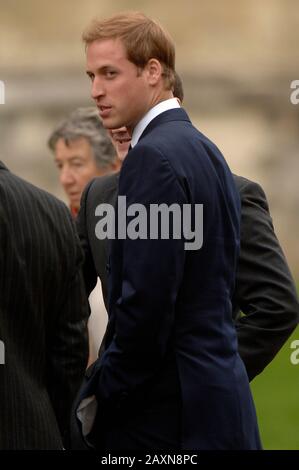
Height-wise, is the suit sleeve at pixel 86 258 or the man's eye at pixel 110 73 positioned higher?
the man's eye at pixel 110 73

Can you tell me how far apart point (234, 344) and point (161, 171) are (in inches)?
19.9

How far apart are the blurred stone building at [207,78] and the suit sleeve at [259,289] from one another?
1134 cm

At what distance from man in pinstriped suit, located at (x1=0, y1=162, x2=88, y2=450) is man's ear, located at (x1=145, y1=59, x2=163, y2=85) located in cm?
45

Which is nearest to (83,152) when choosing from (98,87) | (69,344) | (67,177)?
(67,177)

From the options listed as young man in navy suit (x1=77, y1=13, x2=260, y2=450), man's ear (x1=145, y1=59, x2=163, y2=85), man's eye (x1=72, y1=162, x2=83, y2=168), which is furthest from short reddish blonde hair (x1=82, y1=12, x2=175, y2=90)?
man's eye (x1=72, y1=162, x2=83, y2=168)

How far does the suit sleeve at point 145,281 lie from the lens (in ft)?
10.4

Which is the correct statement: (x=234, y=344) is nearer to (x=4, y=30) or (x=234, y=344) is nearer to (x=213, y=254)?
(x=213, y=254)

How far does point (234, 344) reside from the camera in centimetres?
336

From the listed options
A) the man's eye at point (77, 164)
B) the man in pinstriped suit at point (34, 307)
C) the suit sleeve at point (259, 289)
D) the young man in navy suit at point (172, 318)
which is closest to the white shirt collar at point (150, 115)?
the young man in navy suit at point (172, 318)

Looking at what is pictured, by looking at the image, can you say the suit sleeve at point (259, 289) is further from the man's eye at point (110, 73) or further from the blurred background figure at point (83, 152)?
the blurred background figure at point (83, 152)

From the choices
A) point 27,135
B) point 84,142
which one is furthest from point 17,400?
point 27,135

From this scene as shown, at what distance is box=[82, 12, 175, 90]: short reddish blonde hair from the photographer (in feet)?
11.4

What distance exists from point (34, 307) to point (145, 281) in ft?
0.93

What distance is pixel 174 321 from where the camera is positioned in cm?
325
